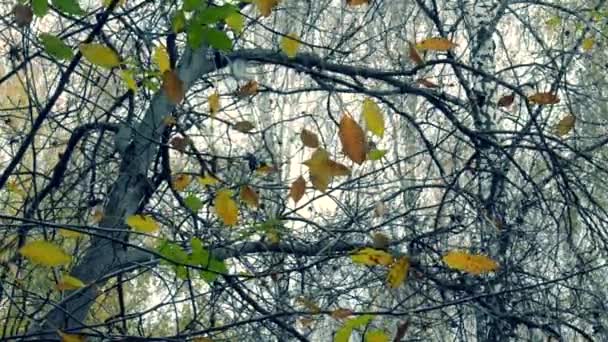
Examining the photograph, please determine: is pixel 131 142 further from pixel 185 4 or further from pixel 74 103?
pixel 185 4

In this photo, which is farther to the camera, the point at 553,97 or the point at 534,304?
the point at 534,304

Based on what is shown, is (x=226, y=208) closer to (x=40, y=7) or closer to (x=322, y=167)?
(x=322, y=167)

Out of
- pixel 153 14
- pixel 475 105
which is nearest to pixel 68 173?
pixel 153 14

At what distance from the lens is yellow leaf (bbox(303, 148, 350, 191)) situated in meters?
2.69

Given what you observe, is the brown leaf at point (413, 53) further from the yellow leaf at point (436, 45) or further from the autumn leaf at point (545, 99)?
the autumn leaf at point (545, 99)

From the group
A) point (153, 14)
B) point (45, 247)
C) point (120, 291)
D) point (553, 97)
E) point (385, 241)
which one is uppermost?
point (153, 14)

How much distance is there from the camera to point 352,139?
267 centimetres

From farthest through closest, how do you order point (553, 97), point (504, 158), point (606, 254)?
point (504, 158)
point (606, 254)
point (553, 97)

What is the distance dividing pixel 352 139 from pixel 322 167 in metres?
0.10

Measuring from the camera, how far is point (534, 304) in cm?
437

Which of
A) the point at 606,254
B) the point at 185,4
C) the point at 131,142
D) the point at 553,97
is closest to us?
the point at 185,4

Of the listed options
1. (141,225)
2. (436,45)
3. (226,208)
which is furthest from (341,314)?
(436,45)

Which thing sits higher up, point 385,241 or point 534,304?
point 534,304

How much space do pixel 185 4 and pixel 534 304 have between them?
7.97 feet
